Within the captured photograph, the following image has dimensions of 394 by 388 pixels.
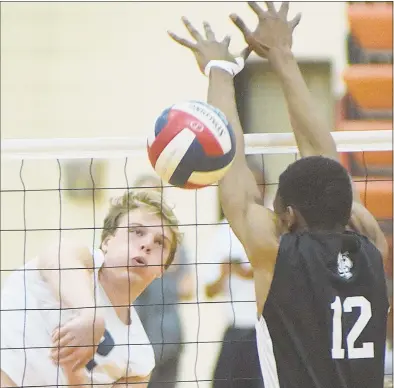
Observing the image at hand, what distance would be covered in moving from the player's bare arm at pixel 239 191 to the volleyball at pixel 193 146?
2.6 inches

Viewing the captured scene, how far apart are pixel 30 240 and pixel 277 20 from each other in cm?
360

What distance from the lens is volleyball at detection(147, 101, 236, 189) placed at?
2486 millimetres

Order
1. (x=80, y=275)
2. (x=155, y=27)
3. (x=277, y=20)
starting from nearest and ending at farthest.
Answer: (x=277, y=20)
(x=80, y=275)
(x=155, y=27)

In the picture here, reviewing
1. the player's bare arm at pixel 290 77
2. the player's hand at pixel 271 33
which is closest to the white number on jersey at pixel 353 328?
the player's bare arm at pixel 290 77

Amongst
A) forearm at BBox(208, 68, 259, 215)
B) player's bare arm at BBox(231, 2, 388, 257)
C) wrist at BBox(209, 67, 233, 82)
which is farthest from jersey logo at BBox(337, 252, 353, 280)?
wrist at BBox(209, 67, 233, 82)

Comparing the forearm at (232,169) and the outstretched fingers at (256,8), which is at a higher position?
the outstretched fingers at (256,8)

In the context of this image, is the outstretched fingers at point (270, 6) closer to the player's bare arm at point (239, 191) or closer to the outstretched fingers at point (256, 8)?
the outstretched fingers at point (256, 8)

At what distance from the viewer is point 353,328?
2260 mm

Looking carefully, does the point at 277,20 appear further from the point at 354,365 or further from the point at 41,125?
the point at 41,125

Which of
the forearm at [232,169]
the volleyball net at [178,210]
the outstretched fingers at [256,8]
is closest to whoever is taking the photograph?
the forearm at [232,169]

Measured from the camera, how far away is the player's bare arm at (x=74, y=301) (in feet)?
11.3

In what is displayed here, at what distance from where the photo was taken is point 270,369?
2324 mm

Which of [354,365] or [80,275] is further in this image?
[80,275]

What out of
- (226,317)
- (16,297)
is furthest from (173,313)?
(16,297)
